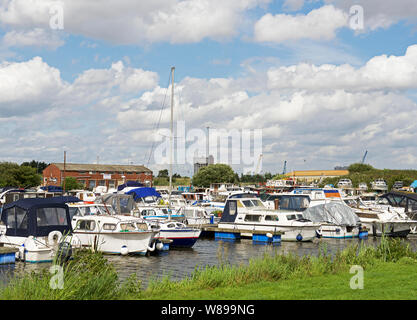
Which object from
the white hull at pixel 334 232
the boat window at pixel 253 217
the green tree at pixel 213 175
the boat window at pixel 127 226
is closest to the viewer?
the boat window at pixel 127 226

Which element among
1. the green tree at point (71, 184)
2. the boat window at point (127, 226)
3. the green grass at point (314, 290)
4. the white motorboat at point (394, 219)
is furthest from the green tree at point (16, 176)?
the green grass at point (314, 290)

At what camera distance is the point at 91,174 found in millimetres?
124625

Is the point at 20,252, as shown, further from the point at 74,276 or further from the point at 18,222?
the point at 74,276

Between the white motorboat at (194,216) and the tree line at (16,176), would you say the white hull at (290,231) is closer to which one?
the white motorboat at (194,216)

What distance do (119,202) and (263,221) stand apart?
39.3ft

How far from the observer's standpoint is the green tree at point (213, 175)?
140 meters

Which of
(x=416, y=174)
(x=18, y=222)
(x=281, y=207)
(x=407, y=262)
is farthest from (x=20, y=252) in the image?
(x=416, y=174)

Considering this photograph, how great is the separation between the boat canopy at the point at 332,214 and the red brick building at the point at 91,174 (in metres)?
79.9

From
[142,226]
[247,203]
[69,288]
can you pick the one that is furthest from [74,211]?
[69,288]

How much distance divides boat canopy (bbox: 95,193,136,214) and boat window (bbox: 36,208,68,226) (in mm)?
9503

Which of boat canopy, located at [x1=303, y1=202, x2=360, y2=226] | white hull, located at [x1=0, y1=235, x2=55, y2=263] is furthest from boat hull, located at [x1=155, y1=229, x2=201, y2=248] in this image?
boat canopy, located at [x1=303, y1=202, x2=360, y2=226]
